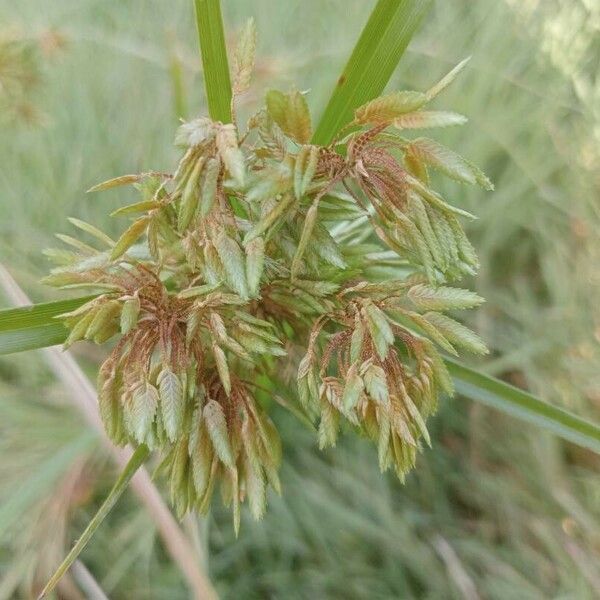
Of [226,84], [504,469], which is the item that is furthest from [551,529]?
[226,84]

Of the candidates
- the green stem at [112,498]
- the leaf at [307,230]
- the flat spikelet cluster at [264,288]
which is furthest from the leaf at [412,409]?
the green stem at [112,498]

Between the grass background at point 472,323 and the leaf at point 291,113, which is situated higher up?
the leaf at point 291,113

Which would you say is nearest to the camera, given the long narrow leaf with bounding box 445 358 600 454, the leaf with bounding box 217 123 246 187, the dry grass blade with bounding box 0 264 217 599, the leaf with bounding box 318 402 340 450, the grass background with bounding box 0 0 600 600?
the leaf with bounding box 217 123 246 187

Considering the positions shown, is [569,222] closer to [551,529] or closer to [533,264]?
[533,264]

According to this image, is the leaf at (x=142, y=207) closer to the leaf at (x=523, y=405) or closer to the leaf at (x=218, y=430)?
the leaf at (x=218, y=430)

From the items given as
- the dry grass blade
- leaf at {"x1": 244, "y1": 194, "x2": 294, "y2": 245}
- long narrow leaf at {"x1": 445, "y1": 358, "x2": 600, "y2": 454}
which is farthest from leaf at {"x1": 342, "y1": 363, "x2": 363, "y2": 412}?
the dry grass blade

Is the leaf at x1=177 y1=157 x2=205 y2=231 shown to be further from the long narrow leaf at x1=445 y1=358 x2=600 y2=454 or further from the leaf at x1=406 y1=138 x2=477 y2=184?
the long narrow leaf at x1=445 y1=358 x2=600 y2=454

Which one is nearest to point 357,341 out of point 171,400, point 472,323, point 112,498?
point 171,400
